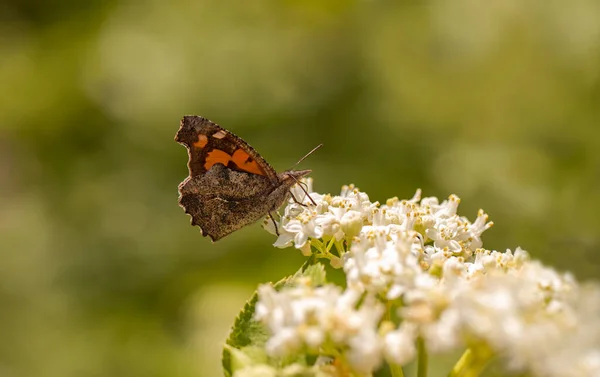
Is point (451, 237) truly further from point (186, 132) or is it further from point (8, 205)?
point (8, 205)

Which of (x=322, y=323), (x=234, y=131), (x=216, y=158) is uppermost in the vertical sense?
(x=234, y=131)

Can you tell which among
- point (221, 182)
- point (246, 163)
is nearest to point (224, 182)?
point (221, 182)

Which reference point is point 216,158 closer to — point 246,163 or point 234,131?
point 246,163

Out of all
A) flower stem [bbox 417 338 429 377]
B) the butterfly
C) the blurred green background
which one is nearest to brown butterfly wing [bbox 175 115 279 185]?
the butterfly

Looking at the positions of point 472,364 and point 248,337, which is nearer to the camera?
point 472,364

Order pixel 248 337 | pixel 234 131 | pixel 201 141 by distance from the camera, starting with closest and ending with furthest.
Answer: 1. pixel 248 337
2. pixel 201 141
3. pixel 234 131

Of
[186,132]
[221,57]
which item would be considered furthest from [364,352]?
[221,57]

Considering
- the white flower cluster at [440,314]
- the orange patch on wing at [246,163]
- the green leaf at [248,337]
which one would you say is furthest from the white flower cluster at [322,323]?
the orange patch on wing at [246,163]

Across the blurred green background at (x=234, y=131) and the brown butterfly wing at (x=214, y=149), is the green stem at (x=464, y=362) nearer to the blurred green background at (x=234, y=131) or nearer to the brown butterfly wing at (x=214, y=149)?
the brown butterfly wing at (x=214, y=149)
